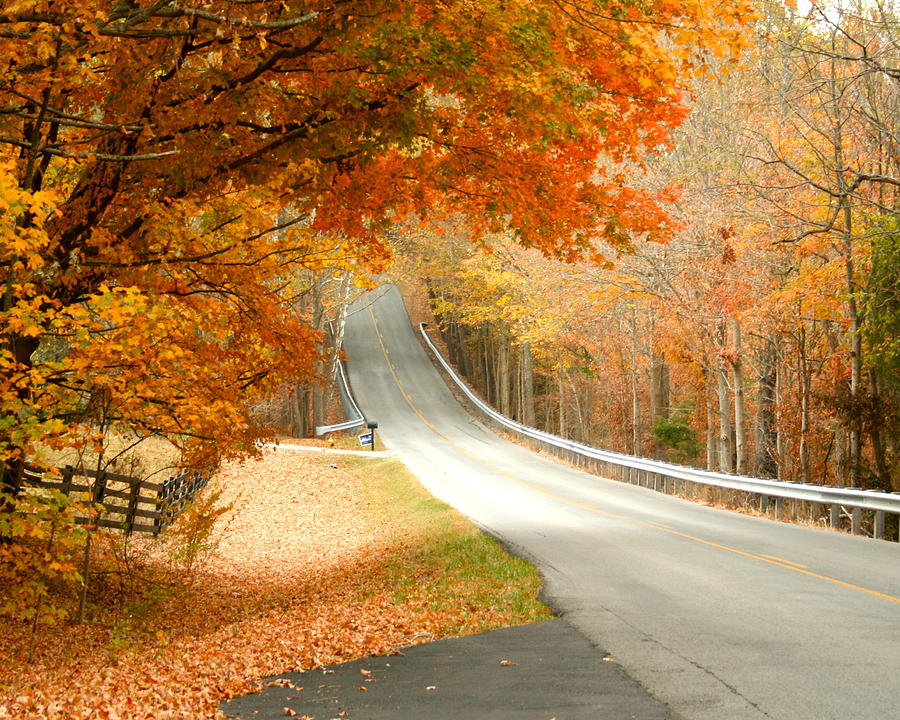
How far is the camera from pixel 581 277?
25562 mm

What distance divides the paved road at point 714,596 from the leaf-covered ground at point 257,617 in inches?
37.5

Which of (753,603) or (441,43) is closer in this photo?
(441,43)

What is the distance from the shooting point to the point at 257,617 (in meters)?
10.8

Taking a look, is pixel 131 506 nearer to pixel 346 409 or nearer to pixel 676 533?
pixel 676 533

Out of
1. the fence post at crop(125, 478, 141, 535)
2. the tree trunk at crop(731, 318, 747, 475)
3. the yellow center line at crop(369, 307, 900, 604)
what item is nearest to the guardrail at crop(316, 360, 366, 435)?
the yellow center line at crop(369, 307, 900, 604)

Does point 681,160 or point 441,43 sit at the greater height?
point 681,160

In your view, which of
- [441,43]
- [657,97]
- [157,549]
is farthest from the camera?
[157,549]

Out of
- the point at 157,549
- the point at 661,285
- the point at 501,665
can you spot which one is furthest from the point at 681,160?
the point at 501,665

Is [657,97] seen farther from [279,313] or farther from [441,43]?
[279,313]

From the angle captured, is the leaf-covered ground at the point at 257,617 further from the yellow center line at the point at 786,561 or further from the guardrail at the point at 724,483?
the guardrail at the point at 724,483

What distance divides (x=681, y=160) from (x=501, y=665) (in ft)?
58.4

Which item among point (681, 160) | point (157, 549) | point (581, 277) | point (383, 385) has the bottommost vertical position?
point (157, 549)

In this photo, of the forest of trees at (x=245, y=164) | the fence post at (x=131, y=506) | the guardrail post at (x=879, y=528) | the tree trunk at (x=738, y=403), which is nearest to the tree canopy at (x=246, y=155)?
the forest of trees at (x=245, y=164)

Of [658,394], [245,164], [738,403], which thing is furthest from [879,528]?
[658,394]
